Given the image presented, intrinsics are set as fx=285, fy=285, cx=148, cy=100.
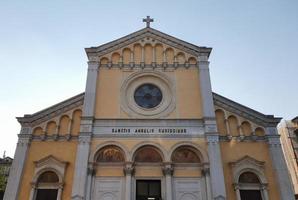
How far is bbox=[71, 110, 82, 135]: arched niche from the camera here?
1870 centimetres

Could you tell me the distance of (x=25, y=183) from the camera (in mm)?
17094

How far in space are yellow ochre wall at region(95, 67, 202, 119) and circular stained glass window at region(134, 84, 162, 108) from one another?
1.26 m

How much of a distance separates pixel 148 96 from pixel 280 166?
376 inches

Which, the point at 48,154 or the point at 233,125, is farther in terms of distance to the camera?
the point at 233,125


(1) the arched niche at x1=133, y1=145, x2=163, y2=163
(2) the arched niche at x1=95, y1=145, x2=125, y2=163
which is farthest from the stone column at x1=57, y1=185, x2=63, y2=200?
(1) the arched niche at x1=133, y1=145, x2=163, y2=163

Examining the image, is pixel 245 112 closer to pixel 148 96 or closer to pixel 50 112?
pixel 148 96

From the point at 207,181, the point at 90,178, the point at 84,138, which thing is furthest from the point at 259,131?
the point at 84,138

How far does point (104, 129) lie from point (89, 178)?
323cm

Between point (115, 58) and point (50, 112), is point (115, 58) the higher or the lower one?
the higher one

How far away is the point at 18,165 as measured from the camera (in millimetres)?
17344

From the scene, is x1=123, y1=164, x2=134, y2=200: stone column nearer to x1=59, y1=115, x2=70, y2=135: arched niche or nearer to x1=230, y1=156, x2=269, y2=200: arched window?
x1=59, y1=115, x2=70, y2=135: arched niche

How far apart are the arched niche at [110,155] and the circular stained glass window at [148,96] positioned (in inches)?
140

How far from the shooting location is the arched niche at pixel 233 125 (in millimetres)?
18844

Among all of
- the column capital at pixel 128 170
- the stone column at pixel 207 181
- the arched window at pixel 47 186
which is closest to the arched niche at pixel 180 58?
the stone column at pixel 207 181
